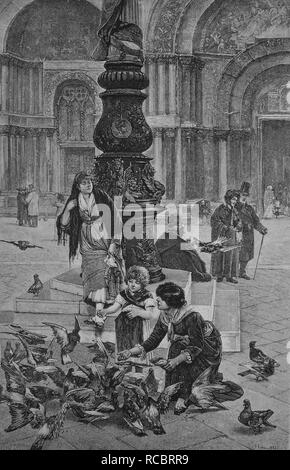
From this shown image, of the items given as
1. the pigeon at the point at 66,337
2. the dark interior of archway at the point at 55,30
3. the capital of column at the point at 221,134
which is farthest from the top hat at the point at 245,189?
the pigeon at the point at 66,337

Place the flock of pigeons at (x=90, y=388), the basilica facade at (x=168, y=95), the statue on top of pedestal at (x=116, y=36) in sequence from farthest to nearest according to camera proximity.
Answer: the basilica facade at (x=168, y=95), the statue on top of pedestal at (x=116, y=36), the flock of pigeons at (x=90, y=388)

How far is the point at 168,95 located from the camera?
6.56m

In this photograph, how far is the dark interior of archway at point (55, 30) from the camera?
6.28m

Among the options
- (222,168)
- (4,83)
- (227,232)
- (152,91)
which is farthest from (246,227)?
(4,83)

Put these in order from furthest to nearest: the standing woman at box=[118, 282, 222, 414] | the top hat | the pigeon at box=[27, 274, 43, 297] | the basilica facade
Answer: the top hat < the basilica facade < the pigeon at box=[27, 274, 43, 297] < the standing woman at box=[118, 282, 222, 414]

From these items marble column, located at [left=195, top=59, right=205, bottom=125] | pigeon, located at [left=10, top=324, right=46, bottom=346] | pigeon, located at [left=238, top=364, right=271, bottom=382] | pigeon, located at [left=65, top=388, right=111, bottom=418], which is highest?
marble column, located at [left=195, top=59, right=205, bottom=125]

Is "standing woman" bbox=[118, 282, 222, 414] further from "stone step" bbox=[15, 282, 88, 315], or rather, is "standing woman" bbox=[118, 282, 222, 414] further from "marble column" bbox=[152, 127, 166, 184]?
"marble column" bbox=[152, 127, 166, 184]

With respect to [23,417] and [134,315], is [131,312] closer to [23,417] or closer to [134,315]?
[134,315]

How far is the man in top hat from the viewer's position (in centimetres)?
645

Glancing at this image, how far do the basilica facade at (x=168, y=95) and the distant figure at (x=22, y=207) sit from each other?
8cm

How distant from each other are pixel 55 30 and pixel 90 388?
3.65 meters

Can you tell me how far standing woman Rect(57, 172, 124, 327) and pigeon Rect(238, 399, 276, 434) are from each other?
156 cm

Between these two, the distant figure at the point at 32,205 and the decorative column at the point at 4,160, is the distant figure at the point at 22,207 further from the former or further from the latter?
the decorative column at the point at 4,160

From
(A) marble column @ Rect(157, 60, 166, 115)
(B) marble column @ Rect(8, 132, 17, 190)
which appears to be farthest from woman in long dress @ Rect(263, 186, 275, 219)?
(B) marble column @ Rect(8, 132, 17, 190)
